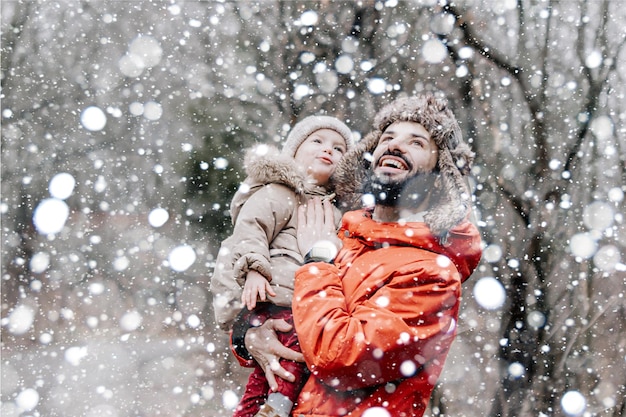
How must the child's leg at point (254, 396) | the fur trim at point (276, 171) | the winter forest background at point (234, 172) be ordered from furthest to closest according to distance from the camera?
the winter forest background at point (234, 172), the fur trim at point (276, 171), the child's leg at point (254, 396)

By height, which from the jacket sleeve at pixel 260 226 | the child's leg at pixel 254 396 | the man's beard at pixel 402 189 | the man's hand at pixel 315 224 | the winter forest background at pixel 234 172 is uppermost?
the man's beard at pixel 402 189

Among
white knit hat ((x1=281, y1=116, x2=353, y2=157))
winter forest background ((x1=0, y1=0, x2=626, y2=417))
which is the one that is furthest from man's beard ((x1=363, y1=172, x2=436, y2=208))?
winter forest background ((x1=0, y1=0, x2=626, y2=417))

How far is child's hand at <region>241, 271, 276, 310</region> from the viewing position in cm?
212

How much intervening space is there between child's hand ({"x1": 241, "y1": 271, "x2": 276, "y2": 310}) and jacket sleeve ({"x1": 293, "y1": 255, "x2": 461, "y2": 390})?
0.19 meters

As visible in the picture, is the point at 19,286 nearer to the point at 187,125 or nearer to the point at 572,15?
the point at 187,125

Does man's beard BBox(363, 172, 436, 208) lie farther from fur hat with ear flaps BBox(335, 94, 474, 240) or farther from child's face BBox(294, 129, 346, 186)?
child's face BBox(294, 129, 346, 186)

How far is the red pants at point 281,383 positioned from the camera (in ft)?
7.17

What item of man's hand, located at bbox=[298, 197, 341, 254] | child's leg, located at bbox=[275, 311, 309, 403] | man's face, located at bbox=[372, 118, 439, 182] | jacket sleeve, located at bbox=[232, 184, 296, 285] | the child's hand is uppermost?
man's face, located at bbox=[372, 118, 439, 182]

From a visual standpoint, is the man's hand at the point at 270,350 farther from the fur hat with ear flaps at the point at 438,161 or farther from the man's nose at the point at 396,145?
the man's nose at the point at 396,145

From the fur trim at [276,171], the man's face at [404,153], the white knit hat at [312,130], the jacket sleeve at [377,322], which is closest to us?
the jacket sleeve at [377,322]

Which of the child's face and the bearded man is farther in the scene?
the child's face

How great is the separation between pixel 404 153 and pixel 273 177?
2.25ft

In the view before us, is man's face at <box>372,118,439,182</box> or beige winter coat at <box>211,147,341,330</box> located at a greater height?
man's face at <box>372,118,439,182</box>

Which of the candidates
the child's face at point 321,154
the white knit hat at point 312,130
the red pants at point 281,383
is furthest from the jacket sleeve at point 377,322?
the white knit hat at point 312,130
